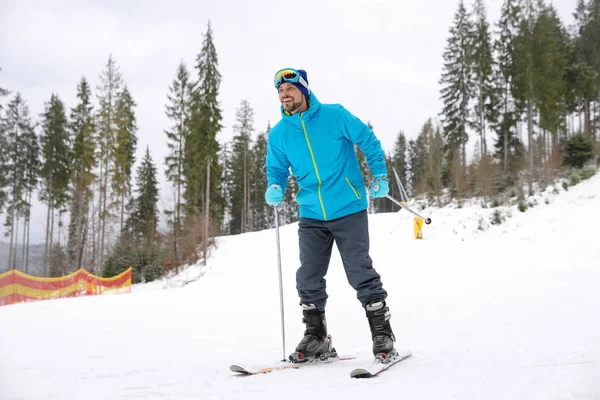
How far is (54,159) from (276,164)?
98.4 feet

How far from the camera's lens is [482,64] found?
2638 centimetres

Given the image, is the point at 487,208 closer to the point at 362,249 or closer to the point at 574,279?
the point at 574,279

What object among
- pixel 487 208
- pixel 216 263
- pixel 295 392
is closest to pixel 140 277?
pixel 216 263

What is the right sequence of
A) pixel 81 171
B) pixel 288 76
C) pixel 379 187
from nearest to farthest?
pixel 288 76 < pixel 379 187 < pixel 81 171

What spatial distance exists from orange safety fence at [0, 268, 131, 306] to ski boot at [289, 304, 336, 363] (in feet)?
37.6

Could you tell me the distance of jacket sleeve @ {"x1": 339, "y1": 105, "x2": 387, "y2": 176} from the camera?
2760mm

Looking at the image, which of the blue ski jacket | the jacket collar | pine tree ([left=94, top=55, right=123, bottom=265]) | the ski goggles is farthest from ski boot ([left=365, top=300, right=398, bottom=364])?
pine tree ([left=94, top=55, right=123, bottom=265])

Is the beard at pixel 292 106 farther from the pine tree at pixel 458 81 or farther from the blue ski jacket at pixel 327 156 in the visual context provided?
the pine tree at pixel 458 81

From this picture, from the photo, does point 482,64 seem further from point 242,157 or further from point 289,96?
point 289,96

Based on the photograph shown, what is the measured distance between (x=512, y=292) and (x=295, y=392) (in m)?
4.56

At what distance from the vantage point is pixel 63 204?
93.6 feet

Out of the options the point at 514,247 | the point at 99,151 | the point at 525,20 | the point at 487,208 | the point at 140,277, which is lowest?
the point at 140,277

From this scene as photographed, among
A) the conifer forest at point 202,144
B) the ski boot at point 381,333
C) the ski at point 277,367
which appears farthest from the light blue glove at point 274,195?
the conifer forest at point 202,144

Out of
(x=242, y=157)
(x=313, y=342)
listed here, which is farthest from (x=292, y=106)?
(x=242, y=157)
